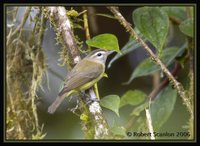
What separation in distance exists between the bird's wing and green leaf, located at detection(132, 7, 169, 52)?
37cm

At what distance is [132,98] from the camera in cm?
262

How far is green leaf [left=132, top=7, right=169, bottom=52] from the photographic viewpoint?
83.9 inches

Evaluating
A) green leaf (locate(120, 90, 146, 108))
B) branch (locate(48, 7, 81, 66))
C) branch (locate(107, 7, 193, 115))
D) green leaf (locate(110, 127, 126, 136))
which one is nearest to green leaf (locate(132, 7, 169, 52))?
branch (locate(107, 7, 193, 115))

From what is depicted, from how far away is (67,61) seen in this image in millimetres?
2393

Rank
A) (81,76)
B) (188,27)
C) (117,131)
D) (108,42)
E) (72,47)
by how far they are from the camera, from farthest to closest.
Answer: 1. (81,76)
2. (188,27)
3. (72,47)
4. (108,42)
5. (117,131)

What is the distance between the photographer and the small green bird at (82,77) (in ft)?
8.05

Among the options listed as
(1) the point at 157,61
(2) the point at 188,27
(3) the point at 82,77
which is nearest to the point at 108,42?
(1) the point at 157,61

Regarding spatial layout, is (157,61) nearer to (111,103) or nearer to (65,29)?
(111,103)

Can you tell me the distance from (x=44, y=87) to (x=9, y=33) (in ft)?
Result: 1.31

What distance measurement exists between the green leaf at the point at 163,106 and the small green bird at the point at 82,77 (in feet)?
1.07

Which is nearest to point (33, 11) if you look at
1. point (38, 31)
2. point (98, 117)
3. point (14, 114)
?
point (38, 31)

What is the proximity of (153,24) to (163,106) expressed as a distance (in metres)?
0.51

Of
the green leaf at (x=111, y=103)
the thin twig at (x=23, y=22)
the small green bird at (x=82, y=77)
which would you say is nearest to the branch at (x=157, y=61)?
the green leaf at (x=111, y=103)

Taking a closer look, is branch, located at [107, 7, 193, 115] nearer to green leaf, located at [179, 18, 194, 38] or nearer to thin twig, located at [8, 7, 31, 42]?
green leaf, located at [179, 18, 194, 38]
